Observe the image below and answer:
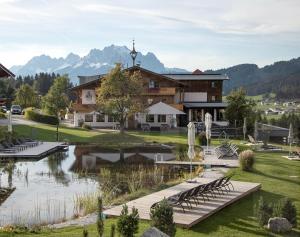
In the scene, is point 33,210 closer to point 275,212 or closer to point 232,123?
point 275,212

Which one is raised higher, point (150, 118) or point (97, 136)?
point (150, 118)

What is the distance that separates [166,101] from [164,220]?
4765 cm

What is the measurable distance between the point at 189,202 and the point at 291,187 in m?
7.04

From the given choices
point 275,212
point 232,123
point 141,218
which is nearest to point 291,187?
point 275,212

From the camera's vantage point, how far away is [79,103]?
200 feet

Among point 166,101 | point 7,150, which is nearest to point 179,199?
point 7,150

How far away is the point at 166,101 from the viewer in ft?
198

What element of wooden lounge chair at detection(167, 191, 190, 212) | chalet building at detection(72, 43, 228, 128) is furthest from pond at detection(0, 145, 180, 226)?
chalet building at detection(72, 43, 228, 128)

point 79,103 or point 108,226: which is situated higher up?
point 79,103

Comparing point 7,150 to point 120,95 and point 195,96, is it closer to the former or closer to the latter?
point 120,95

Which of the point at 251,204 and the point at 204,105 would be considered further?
the point at 204,105

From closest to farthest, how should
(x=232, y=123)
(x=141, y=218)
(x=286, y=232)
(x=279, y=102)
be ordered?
(x=286, y=232) → (x=141, y=218) → (x=232, y=123) → (x=279, y=102)

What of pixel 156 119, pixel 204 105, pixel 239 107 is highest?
pixel 204 105

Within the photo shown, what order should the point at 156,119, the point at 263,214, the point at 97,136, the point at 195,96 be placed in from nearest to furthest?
1. the point at 263,214
2. the point at 97,136
3. the point at 156,119
4. the point at 195,96
